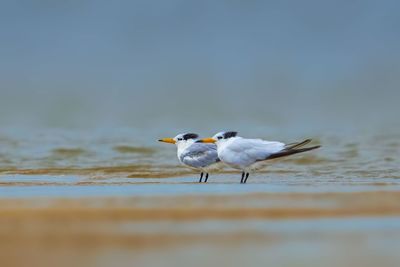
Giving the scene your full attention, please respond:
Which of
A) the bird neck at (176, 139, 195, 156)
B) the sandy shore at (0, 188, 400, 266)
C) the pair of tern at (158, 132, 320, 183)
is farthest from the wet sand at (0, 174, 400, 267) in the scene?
the bird neck at (176, 139, 195, 156)

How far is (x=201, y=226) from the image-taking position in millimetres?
6051

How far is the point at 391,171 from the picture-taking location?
410 inches

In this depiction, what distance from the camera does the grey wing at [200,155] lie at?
10.2 m

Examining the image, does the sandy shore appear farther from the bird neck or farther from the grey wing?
the bird neck

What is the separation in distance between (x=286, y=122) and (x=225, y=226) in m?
11.4

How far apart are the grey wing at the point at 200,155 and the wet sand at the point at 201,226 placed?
1.88m

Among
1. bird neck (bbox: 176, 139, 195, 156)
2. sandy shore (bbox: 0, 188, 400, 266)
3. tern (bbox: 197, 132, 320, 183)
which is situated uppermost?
bird neck (bbox: 176, 139, 195, 156)

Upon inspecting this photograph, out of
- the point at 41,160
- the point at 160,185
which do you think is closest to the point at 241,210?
the point at 160,185

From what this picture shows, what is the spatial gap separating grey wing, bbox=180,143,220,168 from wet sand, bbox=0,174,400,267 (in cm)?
188

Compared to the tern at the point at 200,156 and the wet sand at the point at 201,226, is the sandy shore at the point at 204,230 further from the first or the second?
the tern at the point at 200,156

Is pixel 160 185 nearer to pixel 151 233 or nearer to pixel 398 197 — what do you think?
pixel 398 197

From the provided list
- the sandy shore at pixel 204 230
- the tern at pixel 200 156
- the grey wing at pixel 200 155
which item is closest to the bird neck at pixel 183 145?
the tern at pixel 200 156

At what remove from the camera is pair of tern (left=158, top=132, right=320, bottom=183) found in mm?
9672

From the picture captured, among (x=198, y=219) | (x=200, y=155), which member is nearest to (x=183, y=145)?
(x=200, y=155)
